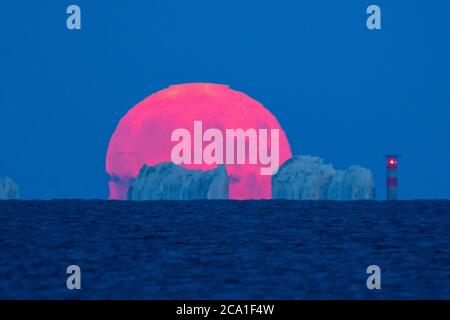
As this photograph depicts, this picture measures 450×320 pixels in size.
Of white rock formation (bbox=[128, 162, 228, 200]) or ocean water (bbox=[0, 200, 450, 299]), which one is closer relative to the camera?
ocean water (bbox=[0, 200, 450, 299])

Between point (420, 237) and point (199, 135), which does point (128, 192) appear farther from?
point (420, 237)

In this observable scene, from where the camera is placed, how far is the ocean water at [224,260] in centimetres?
3491

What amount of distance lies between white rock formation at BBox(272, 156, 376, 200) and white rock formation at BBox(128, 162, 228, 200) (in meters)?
6.18

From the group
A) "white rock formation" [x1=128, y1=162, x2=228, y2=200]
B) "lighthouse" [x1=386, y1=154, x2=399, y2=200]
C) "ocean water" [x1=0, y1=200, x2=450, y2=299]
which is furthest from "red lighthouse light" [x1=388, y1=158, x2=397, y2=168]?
"ocean water" [x1=0, y1=200, x2=450, y2=299]

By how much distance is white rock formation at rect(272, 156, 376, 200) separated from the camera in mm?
115438

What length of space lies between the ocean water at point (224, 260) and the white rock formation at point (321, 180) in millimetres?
41305

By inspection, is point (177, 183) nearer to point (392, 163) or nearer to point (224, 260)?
point (392, 163)

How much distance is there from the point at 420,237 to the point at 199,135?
57.7 m

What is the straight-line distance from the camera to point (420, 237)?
202ft

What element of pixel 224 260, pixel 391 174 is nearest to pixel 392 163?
pixel 391 174

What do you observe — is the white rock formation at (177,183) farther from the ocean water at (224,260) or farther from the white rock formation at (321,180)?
the ocean water at (224,260)

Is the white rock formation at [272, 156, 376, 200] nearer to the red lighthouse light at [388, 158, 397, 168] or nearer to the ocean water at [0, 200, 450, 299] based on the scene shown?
the red lighthouse light at [388, 158, 397, 168]

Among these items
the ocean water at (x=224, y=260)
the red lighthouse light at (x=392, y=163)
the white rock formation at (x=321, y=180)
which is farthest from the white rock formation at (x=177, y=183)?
the ocean water at (x=224, y=260)
